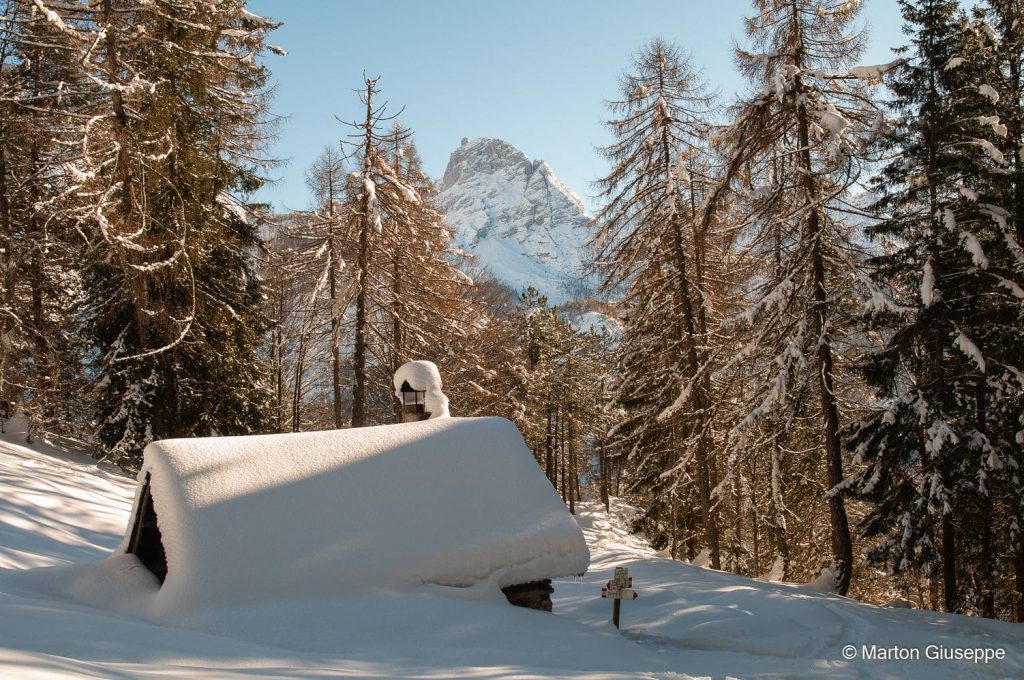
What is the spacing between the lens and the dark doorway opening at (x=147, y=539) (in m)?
7.31

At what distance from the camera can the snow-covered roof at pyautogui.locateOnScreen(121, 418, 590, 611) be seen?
6.10 m

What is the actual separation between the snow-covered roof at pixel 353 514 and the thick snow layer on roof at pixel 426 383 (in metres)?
3.14

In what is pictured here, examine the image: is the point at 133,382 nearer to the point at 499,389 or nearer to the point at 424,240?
the point at 424,240

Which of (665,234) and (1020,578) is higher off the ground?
(665,234)

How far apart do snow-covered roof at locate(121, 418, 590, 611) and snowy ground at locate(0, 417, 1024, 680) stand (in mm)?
356

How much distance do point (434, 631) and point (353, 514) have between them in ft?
5.36

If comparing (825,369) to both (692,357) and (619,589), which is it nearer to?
(692,357)

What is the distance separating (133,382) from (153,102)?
22.9ft

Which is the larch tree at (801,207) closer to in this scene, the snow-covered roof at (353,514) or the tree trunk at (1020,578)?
the tree trunk at (1020,578)

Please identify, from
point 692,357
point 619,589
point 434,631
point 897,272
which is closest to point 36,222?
point 434,631

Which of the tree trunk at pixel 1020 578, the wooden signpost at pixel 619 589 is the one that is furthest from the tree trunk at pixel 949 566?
the wooden signpost at pixel 619 589

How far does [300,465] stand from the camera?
722 cm

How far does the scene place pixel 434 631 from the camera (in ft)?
19.2

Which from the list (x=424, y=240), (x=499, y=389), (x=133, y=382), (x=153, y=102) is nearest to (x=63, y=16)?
(x=153, y=102)
